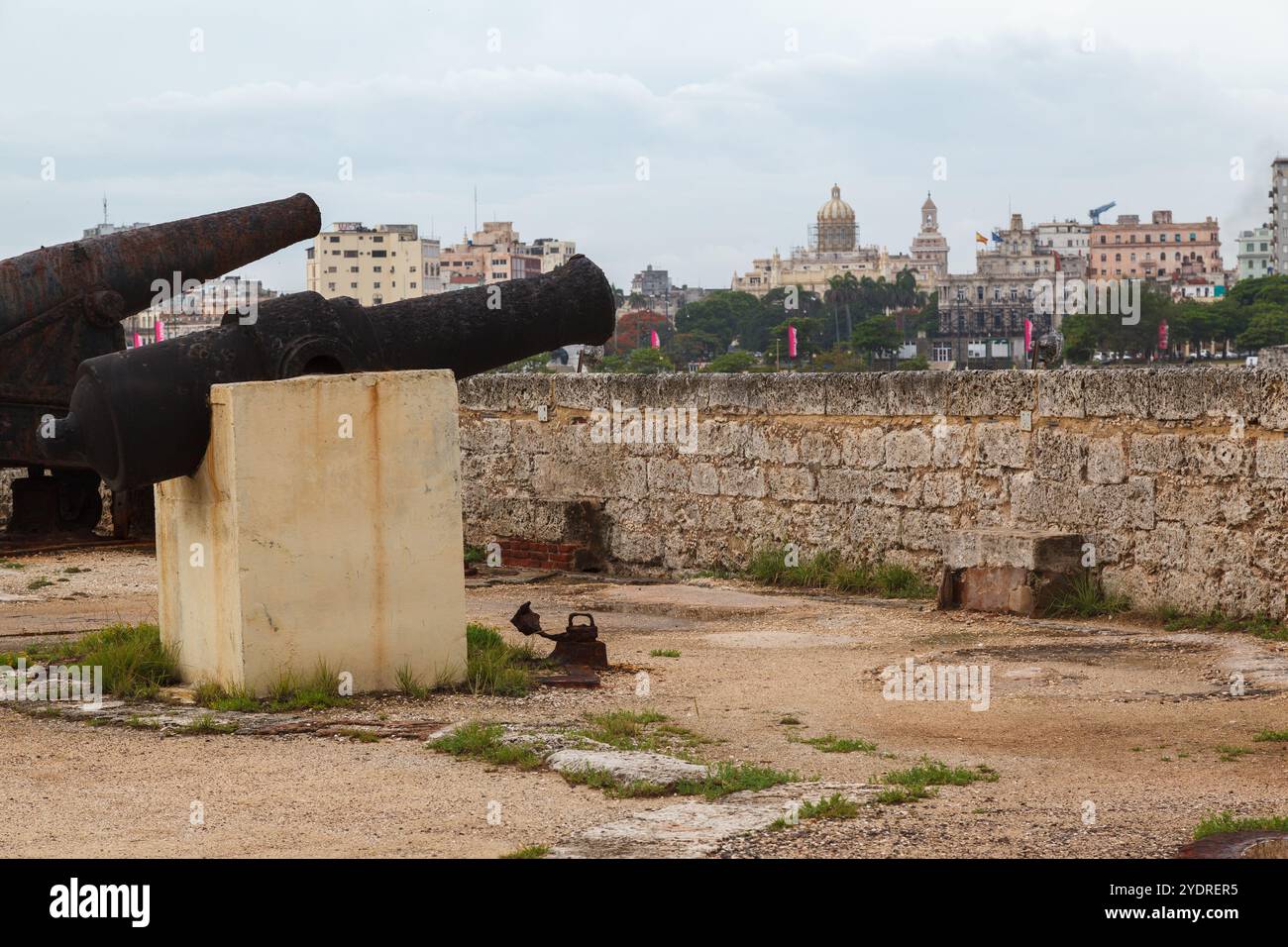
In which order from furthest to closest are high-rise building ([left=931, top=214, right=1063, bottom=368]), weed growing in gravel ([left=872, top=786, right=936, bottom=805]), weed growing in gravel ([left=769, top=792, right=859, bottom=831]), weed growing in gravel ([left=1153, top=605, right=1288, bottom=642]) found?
high-rise building ([left=931, top=214, right=1063, bottom=368]), weed growing in gravel ([left=1153, top=605, right=1288, bottom=642]), weed growing in gravel ([left=872, top=786, right=936, bottom=805]), weed growing in gravel ([left=769, top=792, right=859, bottom=831])

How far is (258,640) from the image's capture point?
248 inches

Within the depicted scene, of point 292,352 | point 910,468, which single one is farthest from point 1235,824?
point 910,468

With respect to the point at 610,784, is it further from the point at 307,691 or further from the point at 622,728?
the point at 307,691

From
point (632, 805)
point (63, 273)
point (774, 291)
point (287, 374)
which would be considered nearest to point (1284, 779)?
point (632, 805)

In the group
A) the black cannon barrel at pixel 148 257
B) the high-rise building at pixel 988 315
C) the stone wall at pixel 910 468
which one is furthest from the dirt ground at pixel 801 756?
the high-rise building at pixel 988 315

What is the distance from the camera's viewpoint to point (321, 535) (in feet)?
20.9

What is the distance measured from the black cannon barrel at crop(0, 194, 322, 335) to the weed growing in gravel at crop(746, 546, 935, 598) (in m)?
3.30

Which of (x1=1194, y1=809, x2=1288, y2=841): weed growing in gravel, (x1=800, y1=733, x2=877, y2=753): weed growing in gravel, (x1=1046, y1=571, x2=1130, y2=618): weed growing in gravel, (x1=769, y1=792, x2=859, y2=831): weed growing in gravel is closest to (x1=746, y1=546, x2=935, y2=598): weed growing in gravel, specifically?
(x1=1046, y1=571, x2=1130, y2=618): weed growing in gravel

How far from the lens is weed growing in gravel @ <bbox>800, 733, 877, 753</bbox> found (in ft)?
18.4

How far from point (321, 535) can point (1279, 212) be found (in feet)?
596

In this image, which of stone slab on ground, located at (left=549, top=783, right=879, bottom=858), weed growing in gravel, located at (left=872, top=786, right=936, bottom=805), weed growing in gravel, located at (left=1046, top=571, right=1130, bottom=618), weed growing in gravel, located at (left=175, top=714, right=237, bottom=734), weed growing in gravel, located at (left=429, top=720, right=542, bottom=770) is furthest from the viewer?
weed growing in gravel, located at (left=1046, top=571, right=1130, bottom=618)

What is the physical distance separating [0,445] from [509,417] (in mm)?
3413

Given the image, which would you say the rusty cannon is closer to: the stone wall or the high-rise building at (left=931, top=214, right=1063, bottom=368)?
the stone wall

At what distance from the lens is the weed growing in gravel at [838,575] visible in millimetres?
9844
